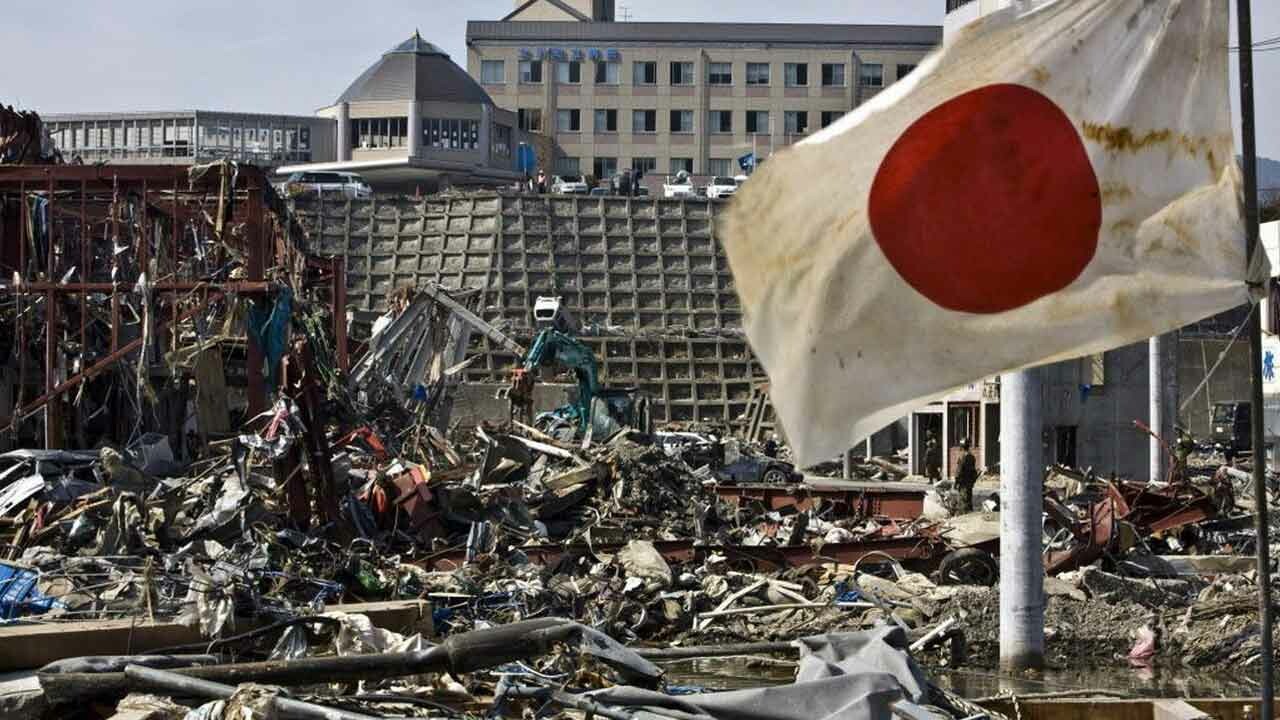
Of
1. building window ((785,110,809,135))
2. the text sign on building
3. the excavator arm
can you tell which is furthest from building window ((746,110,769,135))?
the excavator arm

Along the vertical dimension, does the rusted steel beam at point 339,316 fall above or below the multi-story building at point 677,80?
below

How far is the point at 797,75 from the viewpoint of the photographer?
92688 mm

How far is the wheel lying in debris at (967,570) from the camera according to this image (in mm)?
20906

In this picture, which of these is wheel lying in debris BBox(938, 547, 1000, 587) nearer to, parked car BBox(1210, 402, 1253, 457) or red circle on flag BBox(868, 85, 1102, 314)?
red circle on flag BBox(868, 85, 1102, 314)

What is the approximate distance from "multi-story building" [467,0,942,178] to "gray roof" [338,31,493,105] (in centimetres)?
362

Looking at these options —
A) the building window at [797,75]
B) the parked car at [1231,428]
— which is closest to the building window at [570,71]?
the building window at [797,75]

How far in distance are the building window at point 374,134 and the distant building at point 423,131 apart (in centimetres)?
5

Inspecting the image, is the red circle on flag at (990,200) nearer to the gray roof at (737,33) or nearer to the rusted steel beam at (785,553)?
the rusted steel beam at (785,553)

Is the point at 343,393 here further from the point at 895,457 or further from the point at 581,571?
the point at 895,457

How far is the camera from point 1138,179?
232 inches

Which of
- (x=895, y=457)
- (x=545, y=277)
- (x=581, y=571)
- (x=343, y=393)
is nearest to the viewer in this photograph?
(x=581, y=571)

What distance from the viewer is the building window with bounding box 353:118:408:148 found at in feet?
286

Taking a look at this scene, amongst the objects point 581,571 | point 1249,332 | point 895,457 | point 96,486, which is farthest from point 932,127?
point 895,457

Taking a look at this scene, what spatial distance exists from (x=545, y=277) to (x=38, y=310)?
34.2 metres
